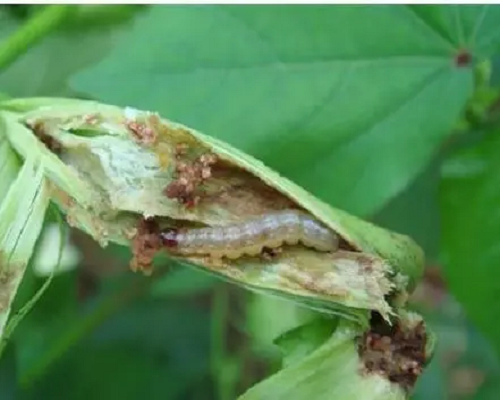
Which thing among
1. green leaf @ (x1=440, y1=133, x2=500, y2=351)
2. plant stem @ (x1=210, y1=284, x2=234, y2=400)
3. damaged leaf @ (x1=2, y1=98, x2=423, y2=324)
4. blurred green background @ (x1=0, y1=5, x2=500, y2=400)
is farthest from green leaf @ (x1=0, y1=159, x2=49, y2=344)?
plant stem @ (x1=210, y1=284, x2=234, y2=400)

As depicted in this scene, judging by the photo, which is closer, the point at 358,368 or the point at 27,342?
the point at 358,368

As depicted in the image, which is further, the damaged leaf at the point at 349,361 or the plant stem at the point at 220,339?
the plant stem at the point at 220,339

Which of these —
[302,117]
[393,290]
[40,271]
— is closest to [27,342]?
[40,271]

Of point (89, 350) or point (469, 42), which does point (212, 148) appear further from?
point (89, 350)

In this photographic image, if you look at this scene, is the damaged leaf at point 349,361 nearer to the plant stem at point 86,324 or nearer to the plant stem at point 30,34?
the plant stem at point 30,34

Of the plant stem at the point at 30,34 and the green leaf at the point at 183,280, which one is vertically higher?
the plant stem at the point at 30,34

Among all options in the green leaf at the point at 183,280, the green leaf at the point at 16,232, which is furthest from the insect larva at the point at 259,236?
the green leaf at the point at 183,280
